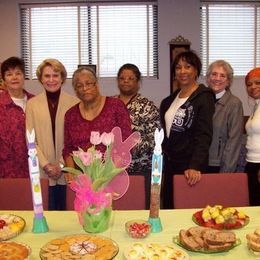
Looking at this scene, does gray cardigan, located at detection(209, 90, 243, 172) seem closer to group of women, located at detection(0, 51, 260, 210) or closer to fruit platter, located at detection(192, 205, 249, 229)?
group of women, located at detection(0, 51, 260, 210)

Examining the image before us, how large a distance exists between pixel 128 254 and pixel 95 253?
0.39ft

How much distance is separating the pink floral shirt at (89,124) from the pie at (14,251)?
1080 millimetres

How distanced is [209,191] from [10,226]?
1089mm

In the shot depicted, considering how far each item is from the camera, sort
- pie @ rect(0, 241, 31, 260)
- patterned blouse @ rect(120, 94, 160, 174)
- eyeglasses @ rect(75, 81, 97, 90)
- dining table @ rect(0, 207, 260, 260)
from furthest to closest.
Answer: patterned blouse @ rect(120, 94, 160, 174) < eyeglasses @ rect(75, 81, 97, 90) < dining table @ rect(0, 207, 260, 260) < pie @ rect(0, 241, 31, 260)

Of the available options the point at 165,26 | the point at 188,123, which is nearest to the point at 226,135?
the point at 188,123

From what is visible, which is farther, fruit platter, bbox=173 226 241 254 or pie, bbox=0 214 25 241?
pie, bbox=0 214 25 241

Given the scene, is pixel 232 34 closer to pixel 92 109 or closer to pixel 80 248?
pixel 92 109

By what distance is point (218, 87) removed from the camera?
2746mm

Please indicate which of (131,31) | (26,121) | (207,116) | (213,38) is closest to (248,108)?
(213,38)

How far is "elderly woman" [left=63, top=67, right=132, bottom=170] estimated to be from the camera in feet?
7.98

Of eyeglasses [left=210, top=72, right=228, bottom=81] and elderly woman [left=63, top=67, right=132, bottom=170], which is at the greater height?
eyeglasses [left=210, top=72, right=228, bottom=81]

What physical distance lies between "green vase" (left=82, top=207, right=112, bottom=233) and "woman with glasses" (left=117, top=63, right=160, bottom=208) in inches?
48.4

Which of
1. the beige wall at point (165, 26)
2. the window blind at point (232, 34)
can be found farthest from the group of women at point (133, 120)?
the window blind at point (232, 34)

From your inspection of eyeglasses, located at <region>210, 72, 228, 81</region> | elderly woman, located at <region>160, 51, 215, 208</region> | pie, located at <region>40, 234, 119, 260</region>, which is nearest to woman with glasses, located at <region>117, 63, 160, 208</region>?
elderly woman, located at <region>160, 51, 215, 208</region>
